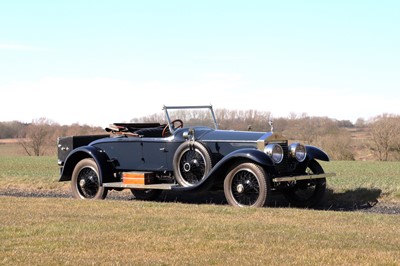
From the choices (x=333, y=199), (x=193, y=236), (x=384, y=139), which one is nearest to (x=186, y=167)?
(x=333, y=199)

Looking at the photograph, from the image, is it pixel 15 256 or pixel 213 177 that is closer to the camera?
pixel 15 256

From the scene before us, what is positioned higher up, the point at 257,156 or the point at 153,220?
the point at 257,156

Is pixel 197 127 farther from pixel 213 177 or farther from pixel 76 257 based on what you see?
pixel 76 257

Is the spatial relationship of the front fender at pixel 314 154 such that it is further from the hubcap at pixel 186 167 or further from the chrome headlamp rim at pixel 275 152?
the hubcap at pixel 186 167

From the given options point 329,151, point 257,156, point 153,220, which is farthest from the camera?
point 329,151

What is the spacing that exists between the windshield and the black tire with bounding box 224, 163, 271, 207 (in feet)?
6.77

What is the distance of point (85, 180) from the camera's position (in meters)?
12.5

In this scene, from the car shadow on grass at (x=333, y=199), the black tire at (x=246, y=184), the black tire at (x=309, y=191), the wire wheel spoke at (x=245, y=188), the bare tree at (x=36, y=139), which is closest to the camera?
the black tire at (x=246, y=184)

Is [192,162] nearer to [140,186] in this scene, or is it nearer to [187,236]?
[140,186]

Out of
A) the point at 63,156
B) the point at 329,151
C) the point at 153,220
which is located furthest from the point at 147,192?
the point at 329,151

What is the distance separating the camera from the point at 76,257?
616 cm

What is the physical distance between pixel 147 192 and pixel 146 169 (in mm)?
1131

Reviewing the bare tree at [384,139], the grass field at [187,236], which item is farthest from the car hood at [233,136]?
the bare tree at [384,139]

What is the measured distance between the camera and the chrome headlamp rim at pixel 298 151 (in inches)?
439
